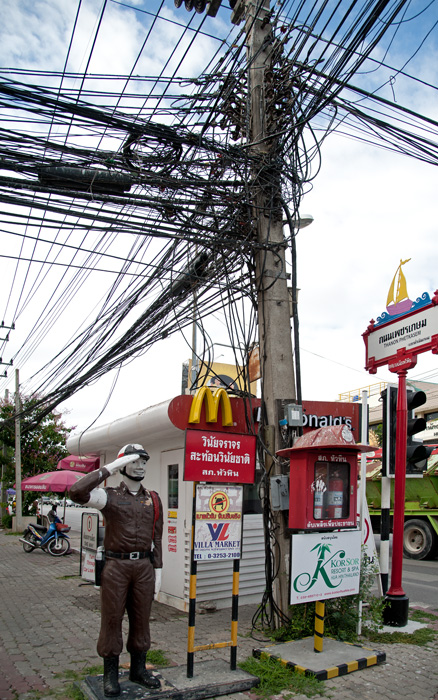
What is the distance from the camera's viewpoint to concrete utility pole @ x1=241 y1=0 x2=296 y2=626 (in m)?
6.58

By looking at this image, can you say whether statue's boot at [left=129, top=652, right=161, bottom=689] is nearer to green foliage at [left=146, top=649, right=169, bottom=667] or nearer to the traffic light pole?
green foliage at [left=146, top=649, right=169, bottom=667]

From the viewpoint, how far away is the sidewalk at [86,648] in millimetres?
4984

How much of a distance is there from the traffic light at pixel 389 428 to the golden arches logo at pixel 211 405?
2.08m

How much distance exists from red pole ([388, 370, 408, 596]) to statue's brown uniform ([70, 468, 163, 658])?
3.28m

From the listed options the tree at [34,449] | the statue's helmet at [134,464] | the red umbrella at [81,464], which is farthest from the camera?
the tree at [34,449]

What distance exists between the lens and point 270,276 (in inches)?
285

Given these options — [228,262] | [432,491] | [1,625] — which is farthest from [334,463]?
[432,491]

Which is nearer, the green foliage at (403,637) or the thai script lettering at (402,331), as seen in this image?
the green foliage at (403,637)

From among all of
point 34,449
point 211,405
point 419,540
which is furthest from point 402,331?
point 34,449

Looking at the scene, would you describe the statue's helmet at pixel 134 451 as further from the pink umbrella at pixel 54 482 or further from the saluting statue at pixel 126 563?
the pink umbrella at pixel 54 482

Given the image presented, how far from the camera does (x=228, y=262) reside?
26.7ft

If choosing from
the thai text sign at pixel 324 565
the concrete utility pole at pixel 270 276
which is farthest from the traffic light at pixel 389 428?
the concrete utility pole at pixel 270 276

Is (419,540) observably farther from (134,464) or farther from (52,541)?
(134,464)

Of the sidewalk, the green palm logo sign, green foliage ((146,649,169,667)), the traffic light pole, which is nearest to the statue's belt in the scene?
the sidewalk
